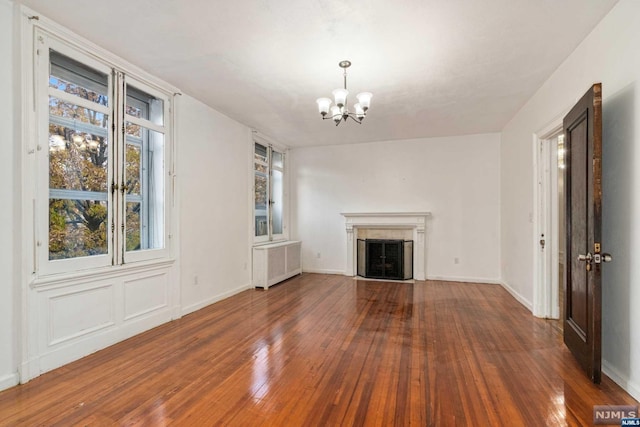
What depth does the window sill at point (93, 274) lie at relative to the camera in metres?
2.44

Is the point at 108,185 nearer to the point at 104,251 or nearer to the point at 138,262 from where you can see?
the point at 104,251

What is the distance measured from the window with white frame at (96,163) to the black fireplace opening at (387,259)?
3.93m

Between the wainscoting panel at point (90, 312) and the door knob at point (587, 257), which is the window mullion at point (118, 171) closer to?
the wainscoting panel at point (90, 312)

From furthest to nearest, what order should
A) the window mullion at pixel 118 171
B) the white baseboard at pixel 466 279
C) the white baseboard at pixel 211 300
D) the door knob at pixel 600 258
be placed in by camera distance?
the white baseboard at pixel 466 279 < the white baseboard at pixel 211 300 < the window mullion at pixel 118 171 < the door knob at pixel 600 258

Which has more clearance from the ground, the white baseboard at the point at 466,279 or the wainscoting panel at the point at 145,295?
the wainscoting panel at the point at 145,295

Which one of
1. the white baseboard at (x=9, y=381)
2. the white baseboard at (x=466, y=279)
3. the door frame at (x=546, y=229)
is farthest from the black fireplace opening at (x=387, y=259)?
the white baseboard at (x=9, y=381)

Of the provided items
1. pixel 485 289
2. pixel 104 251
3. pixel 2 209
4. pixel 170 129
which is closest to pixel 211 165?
pixel 170 129

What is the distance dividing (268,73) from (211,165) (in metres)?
1.75

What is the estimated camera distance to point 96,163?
2883mm

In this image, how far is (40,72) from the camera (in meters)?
2.43

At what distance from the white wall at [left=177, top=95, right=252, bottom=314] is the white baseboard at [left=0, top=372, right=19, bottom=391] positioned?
1703 millimetres

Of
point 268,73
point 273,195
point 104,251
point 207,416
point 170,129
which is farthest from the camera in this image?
point 273,195

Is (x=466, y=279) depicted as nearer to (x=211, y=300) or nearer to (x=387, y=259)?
(x=387, y=259)

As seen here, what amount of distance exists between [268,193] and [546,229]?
4643 millimetres
